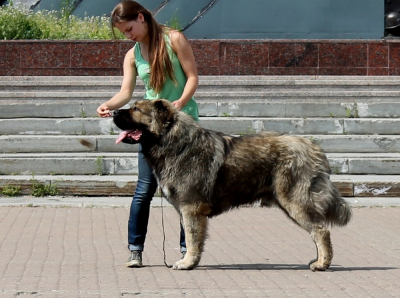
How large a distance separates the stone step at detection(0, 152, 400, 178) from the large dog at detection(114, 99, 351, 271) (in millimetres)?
5465

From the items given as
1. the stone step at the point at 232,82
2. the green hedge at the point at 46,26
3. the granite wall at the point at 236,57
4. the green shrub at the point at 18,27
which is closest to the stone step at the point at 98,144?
the stone step at the point at 232,82

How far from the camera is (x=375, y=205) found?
1093 centimetres

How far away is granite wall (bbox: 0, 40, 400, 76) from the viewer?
52.7 ft

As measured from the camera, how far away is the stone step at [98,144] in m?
13.0

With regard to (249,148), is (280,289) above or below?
below

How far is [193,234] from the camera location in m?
6.77

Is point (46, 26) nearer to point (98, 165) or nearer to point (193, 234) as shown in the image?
point (98, 165)

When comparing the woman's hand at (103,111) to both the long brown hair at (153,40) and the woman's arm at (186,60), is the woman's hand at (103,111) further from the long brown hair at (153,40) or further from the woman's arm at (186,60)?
the woman's arm at (186,60)

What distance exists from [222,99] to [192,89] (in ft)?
26.5

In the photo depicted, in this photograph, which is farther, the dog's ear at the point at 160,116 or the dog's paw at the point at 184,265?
the dog's paw at the point at 184,265

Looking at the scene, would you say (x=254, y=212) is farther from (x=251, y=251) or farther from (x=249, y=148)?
(x=249, y=148)

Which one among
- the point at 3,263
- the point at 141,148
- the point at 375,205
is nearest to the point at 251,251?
the point at 141,148

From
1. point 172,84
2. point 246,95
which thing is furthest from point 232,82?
point 172,84

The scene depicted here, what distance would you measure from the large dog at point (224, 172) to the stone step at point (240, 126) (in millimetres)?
6635
